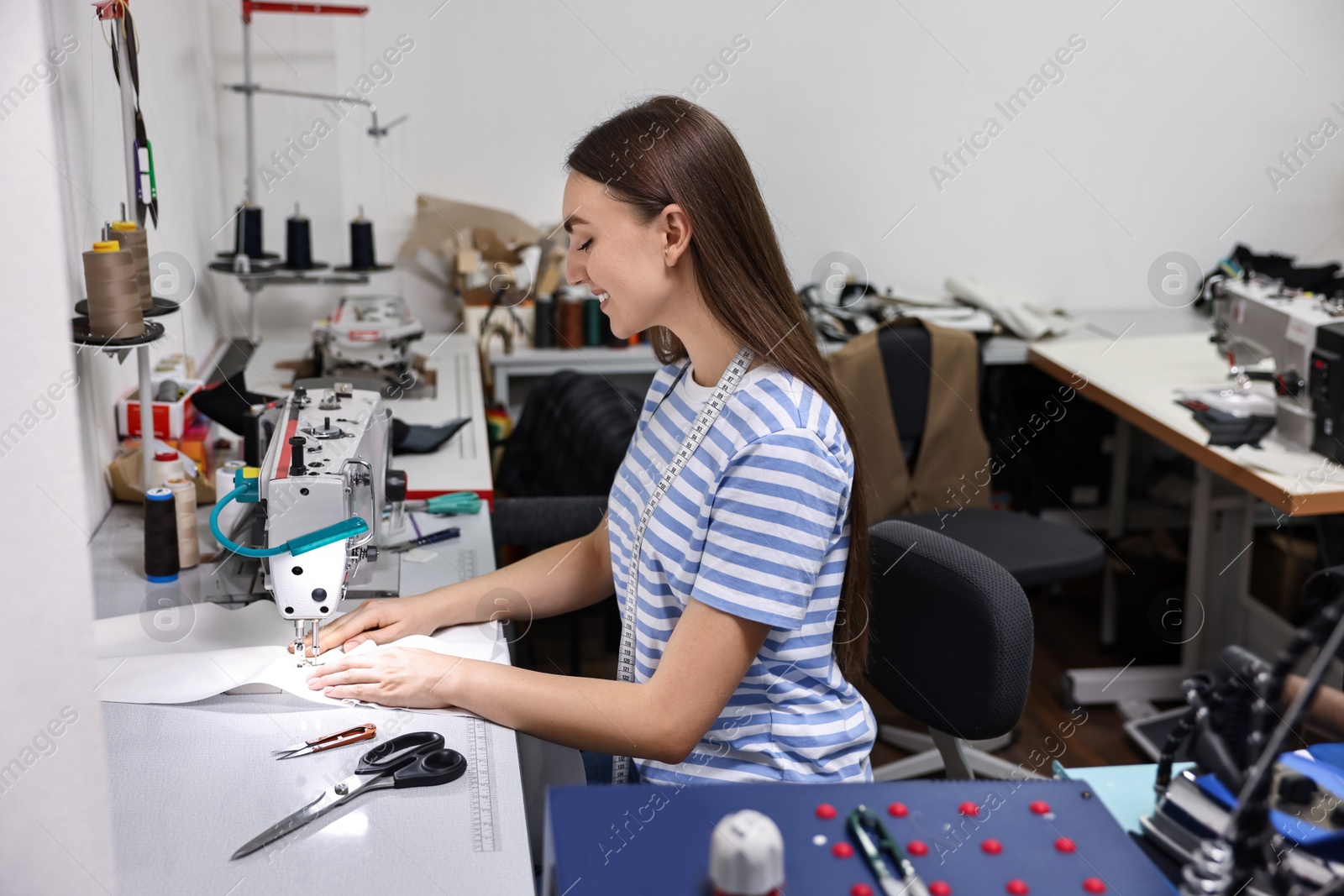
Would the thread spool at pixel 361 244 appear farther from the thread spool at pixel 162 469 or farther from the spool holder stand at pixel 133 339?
the thread spool at pixel 162 469

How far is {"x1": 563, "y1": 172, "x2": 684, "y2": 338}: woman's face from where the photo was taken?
122cm

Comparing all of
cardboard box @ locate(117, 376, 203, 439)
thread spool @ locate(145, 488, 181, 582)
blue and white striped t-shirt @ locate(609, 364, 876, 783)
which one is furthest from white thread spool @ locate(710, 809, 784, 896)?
cardboard box @ locate(117, 376, 203, 439)

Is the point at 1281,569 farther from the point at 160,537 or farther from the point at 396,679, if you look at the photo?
the point at 160,537

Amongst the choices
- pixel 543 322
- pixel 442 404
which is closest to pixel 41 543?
pixel 442 404

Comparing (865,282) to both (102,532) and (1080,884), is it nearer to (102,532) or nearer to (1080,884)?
(102,532)

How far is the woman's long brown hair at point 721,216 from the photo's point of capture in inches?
47.2

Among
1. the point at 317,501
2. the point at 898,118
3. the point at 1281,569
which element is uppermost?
the point at 898,118

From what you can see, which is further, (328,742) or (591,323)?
(591,323)

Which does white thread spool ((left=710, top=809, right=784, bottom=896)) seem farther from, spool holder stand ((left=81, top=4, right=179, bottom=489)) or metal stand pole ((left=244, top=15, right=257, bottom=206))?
metal stand pole ((left=244, top=15, right=257, bottom=206))

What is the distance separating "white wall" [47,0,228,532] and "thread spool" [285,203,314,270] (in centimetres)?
21

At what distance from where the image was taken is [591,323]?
3.15 metres

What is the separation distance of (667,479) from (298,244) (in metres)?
1.84

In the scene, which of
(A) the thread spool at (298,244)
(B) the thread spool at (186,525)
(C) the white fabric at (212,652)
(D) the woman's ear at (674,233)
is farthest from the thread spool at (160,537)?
(A) the thread spool at (298,244)

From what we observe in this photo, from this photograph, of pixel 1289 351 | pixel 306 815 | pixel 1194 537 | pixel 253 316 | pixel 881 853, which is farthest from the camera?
pixel 253 316
